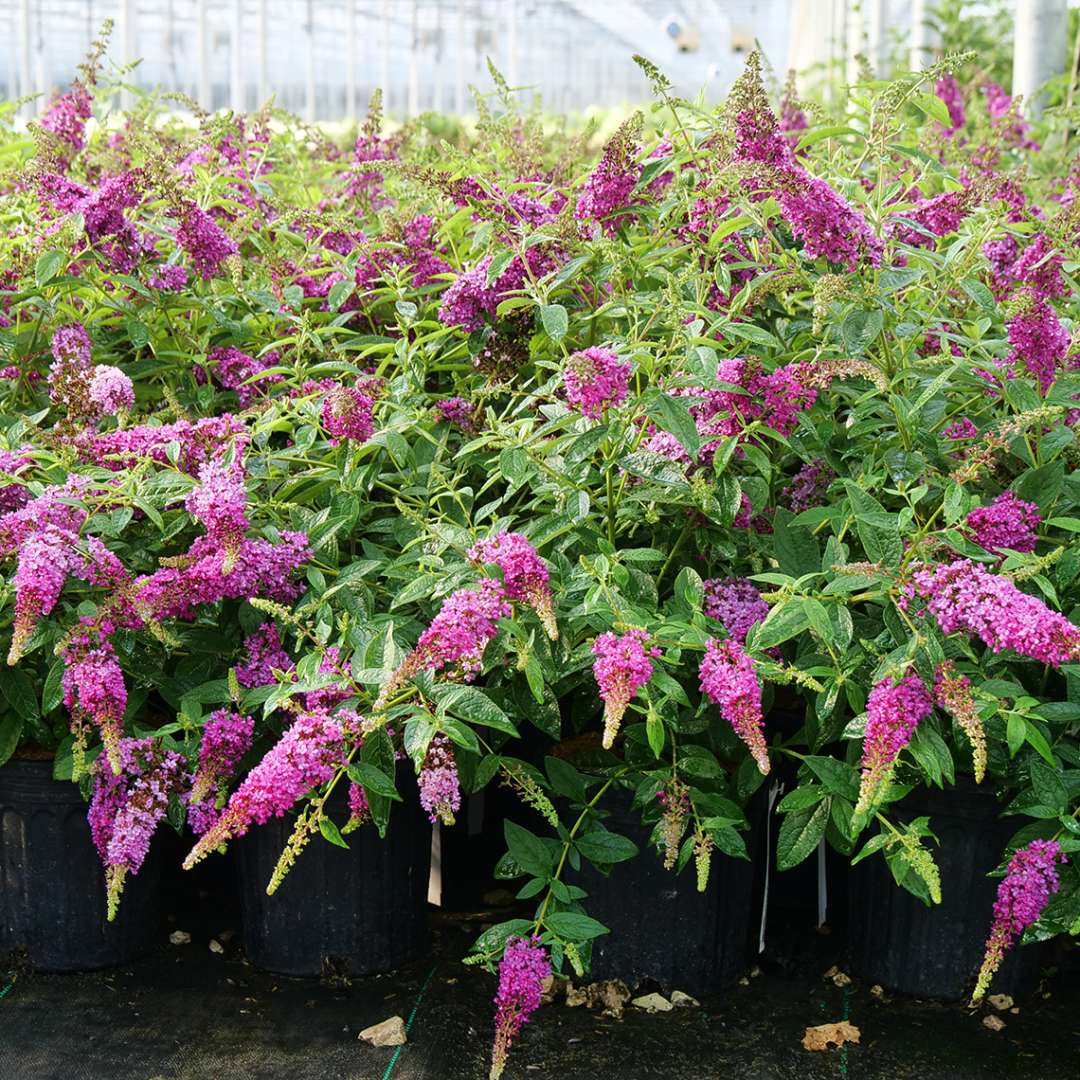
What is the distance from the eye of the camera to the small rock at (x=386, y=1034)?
2.30m

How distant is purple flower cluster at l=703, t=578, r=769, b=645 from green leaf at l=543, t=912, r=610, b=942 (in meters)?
0.50

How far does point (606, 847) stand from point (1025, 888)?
65 cm

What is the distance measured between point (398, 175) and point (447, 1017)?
5.03 feet

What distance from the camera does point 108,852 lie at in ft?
7.14

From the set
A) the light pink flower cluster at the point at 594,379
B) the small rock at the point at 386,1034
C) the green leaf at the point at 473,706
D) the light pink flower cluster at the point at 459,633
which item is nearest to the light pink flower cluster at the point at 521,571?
the light pink flower cluster at the point at 459,633

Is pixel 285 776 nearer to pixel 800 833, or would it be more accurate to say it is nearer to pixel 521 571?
pixel 521 571

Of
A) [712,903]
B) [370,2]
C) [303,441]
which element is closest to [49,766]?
[303,441]

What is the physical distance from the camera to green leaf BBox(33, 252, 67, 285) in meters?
2.53

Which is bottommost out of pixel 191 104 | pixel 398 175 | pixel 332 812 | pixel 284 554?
pixel 332 812

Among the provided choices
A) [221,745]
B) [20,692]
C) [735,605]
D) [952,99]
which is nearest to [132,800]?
[221,745]

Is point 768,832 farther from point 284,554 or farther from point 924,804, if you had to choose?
point 284,554

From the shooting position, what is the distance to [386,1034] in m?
2.32

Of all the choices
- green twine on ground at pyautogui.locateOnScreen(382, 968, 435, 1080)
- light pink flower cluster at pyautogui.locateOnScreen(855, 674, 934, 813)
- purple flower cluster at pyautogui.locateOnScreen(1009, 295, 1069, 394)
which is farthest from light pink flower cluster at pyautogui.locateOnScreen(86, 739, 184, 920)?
purple flower cluster at pyautogui.locateOnScreen(1009, 295, 1069, 394)

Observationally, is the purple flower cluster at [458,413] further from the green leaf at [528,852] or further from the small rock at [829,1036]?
the small rock at [829,1036]
